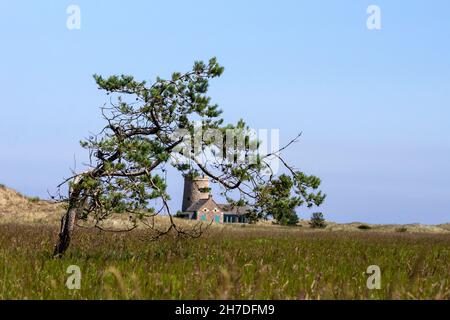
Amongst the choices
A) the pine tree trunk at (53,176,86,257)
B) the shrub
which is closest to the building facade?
the shrub

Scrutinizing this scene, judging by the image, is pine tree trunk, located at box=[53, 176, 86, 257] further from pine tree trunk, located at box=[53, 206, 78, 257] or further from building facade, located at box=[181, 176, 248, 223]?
building facade, located at box=[181, 176, 248, 223]

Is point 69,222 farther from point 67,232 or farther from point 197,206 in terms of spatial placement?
point 197,206

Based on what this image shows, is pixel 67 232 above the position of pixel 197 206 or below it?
below

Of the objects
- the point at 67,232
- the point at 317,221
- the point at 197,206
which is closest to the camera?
the point at 67,232

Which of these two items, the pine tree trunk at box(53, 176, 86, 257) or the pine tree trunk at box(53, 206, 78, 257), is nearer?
the pine tree trunk at box(53, 176, 86, 257)

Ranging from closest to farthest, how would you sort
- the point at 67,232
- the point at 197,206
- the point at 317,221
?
1. the point at 67,232
2. the point at 317,221
3. the point at 197,206

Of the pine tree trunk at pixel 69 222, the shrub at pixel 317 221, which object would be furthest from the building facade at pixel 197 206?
the pine tree trunk at pixel 69 222

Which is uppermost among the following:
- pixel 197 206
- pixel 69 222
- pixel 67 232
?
pixel 197 206

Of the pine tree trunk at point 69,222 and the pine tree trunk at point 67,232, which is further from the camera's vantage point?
the pine tree trunk at point 67,232

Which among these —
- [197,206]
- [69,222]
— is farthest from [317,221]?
[69,222]

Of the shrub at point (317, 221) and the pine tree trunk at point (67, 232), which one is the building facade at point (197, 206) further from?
the pine tree trunk at point (67, 232)

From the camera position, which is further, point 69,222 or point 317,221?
point 317,221
